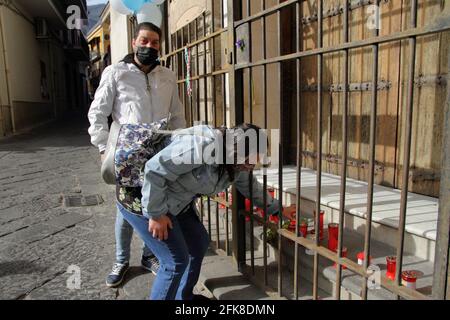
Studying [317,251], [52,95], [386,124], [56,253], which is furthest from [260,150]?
[52,95]

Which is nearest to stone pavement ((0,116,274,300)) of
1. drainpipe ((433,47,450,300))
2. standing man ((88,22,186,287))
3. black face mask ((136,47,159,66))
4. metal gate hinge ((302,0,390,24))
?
standing man ((88,22,186,287))

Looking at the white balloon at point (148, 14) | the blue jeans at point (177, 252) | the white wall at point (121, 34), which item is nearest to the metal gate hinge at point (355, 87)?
the white balloon at point (148, 14)

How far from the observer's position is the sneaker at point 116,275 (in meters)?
2.79

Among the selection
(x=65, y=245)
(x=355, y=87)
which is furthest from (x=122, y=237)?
(x=355, y=87)

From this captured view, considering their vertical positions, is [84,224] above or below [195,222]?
below

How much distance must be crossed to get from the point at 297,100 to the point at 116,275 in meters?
1.83

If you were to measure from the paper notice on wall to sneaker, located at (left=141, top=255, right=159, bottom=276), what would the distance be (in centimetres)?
298

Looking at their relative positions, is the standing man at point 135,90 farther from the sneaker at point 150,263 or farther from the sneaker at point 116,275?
the sneaker at point 150,263

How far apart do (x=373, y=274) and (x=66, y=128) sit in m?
13.8

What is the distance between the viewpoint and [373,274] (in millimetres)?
1725

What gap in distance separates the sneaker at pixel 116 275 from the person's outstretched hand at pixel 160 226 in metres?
0.93

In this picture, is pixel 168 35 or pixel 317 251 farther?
pixel 168 35

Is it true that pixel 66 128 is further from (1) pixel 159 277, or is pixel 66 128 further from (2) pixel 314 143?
(1) pixel 159 277

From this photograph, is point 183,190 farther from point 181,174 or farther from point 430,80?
point 430,80
